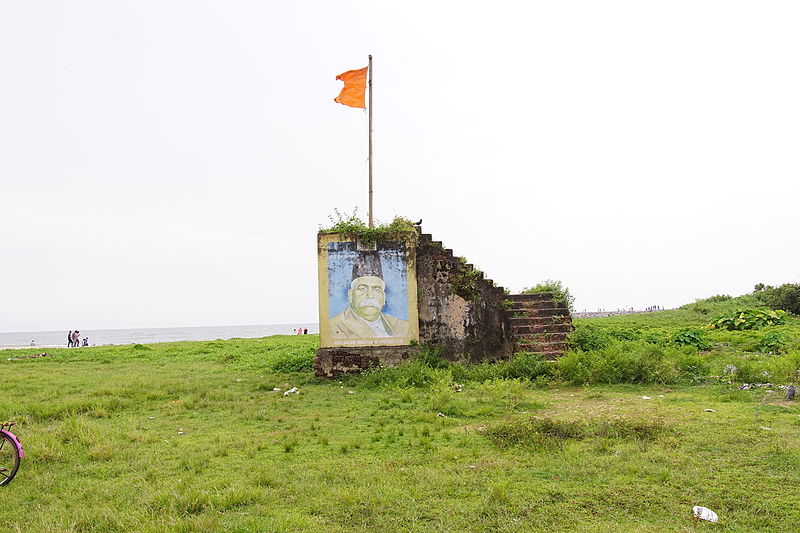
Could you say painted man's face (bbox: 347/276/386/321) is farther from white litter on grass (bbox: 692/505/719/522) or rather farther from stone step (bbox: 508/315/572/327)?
white litter on grass (bbox: 692/505/719/522)

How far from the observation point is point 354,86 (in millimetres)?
15750

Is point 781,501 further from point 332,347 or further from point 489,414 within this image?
point 332,347

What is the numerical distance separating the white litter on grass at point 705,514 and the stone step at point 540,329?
9.73m

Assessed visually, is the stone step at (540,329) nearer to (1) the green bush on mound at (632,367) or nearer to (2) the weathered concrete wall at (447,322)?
(2) the weathered concrete wall at (447,322)

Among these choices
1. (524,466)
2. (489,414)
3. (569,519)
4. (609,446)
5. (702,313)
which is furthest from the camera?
(702,313)

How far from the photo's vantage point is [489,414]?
8.79m

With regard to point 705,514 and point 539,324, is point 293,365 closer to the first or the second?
point 539,324

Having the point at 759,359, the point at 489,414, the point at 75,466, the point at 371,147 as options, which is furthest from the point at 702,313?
the point at 75,466

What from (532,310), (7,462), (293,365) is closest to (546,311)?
(532,310)

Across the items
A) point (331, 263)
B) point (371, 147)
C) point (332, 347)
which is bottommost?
point (332, 347)

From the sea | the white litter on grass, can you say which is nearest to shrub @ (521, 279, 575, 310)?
the white litter on grass

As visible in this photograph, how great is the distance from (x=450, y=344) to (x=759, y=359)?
692 centimetres

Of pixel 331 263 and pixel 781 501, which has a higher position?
pixel 331 263

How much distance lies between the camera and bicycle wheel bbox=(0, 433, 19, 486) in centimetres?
595
